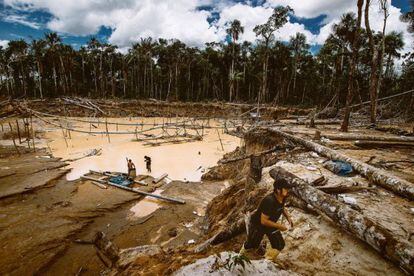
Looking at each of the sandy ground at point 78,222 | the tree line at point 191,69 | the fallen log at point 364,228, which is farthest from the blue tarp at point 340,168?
the tree line at point 191,69

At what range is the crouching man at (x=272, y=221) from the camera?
302cm

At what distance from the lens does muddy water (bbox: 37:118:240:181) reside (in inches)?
484

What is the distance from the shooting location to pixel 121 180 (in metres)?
10.2

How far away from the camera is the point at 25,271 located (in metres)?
5.18

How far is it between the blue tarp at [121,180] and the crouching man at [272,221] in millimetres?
7915

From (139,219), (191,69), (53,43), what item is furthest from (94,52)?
(139,219)

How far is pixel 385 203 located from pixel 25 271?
7.74 meters

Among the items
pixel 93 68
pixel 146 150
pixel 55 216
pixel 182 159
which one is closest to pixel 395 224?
pixel 55 216

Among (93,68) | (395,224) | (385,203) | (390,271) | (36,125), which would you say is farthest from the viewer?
(93,68)

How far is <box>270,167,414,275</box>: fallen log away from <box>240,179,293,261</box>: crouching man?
0.98 m

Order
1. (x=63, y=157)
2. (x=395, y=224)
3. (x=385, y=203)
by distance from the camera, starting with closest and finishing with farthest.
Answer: (x=395, y=224), (x=385, y=203), (x=63, y=157)

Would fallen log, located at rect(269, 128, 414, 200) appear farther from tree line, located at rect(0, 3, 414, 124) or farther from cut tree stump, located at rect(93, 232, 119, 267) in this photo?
tree line, located at rect(0, 3, 414, 124)

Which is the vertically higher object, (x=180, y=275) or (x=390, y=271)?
(x=390, y=271)

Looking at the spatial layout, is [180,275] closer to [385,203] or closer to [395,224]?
[395,224]
